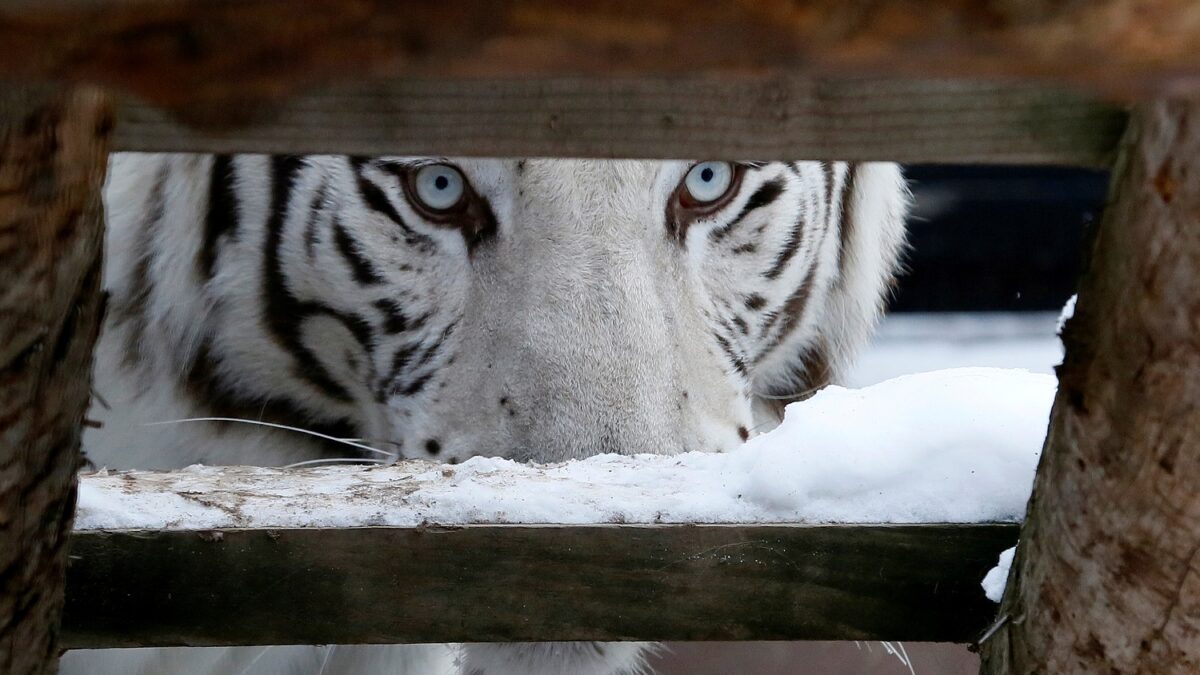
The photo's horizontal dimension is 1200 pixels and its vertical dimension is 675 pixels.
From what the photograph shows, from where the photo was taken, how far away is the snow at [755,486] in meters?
0.98

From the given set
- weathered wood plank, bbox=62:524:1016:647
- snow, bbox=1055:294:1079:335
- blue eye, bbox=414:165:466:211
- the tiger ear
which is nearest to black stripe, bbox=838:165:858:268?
the tiger ear

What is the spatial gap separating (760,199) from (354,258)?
1.92 feet

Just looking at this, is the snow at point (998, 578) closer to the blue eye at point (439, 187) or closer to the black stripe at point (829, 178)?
the blue eye at point (439, 187)

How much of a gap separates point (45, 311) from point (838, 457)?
599 millimetres

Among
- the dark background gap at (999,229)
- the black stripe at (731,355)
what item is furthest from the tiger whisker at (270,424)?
the dark background gap at (999,229)

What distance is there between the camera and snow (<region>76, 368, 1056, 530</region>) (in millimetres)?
979

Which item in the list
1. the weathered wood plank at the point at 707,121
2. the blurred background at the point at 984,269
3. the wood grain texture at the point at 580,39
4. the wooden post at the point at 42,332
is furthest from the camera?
the blurred background at the point at 984,269

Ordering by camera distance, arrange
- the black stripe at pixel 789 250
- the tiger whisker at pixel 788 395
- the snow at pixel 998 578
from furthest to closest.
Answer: the tiger whisker at pixel 788 395
the black stripe at pixel 789 250
the snow at pixel 998 578

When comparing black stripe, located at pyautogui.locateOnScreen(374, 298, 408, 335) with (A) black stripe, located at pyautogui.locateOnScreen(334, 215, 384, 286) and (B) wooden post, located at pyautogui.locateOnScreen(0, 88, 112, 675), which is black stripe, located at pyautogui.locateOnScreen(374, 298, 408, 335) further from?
(B) wooden post, located at pyautogui.locateOnScreen(0, 88, 112, 675)

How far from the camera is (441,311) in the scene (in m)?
1.76

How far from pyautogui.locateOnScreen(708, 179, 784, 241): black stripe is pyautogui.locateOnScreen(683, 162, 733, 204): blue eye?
5cm

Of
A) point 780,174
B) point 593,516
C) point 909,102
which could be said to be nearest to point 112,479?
point 593,516

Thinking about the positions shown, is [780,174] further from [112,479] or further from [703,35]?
[703,35]

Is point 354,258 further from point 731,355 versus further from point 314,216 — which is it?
point 731,355
